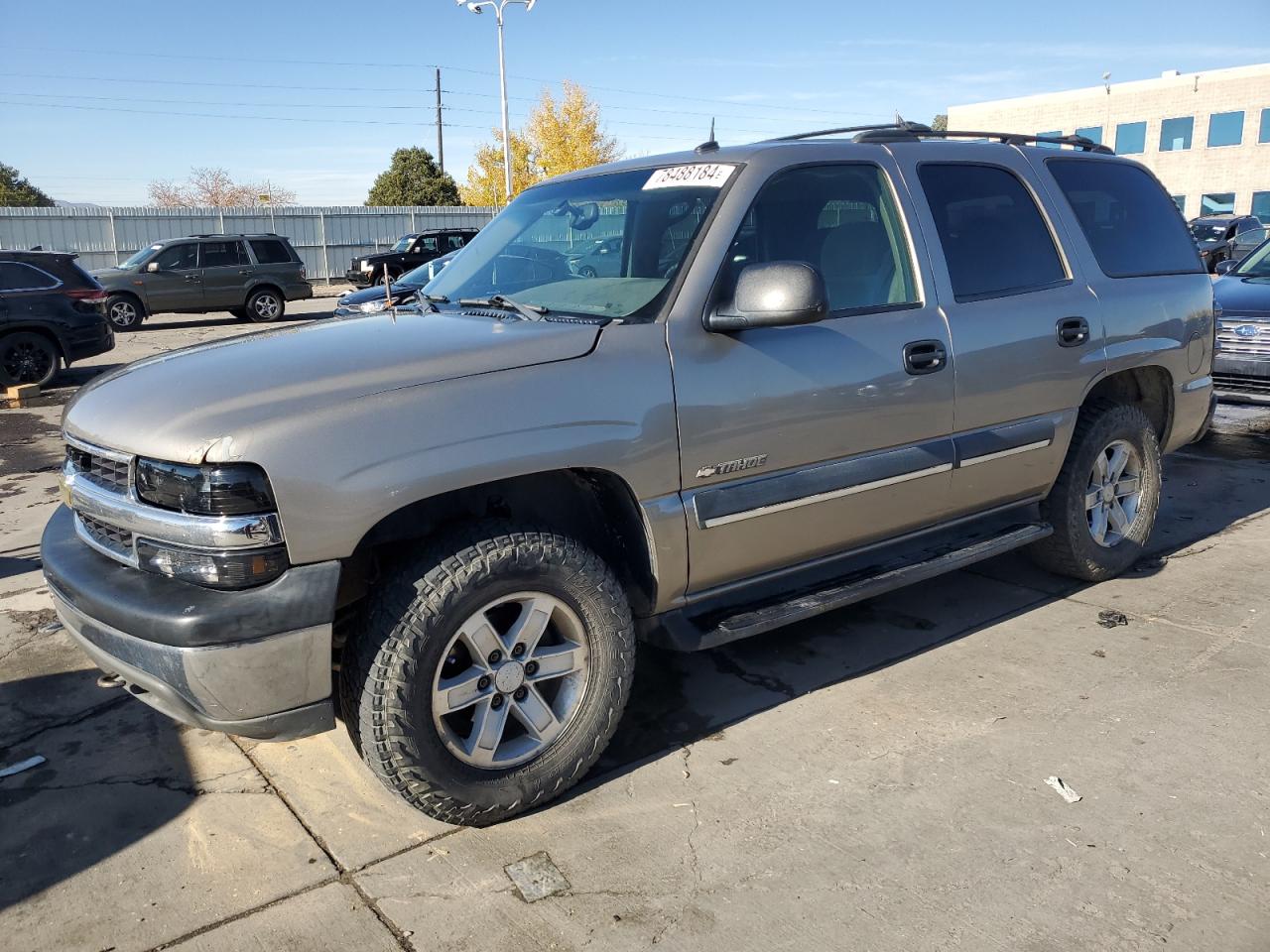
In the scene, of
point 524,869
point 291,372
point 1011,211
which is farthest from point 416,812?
point 1011,211

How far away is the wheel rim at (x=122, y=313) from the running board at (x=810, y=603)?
18.8m

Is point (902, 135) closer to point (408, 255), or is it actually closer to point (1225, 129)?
point (408, 255)

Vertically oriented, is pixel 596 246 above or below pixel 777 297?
above

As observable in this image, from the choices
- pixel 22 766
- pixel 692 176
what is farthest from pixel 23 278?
pixel 692 176

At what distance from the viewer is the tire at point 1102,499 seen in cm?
457

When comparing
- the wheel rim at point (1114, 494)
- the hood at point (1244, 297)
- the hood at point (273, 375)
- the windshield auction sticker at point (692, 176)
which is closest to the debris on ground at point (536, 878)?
the hood at point (273, 375)

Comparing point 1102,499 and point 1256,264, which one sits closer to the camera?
point 1102,499

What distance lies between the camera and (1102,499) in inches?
188

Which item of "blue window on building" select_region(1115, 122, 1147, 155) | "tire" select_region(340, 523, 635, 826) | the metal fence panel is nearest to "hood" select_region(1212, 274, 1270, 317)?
"tire" select_region(340, 523, 635, 826)

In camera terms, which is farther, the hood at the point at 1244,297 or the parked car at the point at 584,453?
the hood at the point at 1244,297

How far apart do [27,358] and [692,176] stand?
37.8 feet

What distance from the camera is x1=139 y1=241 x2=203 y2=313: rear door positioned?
19.5 meters

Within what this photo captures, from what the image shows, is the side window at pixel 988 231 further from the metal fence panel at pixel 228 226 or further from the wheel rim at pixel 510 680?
the metal fence panel at pixel 228 226

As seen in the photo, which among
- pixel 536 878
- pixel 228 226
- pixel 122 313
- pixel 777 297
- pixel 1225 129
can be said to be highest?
pixel 1225 129
